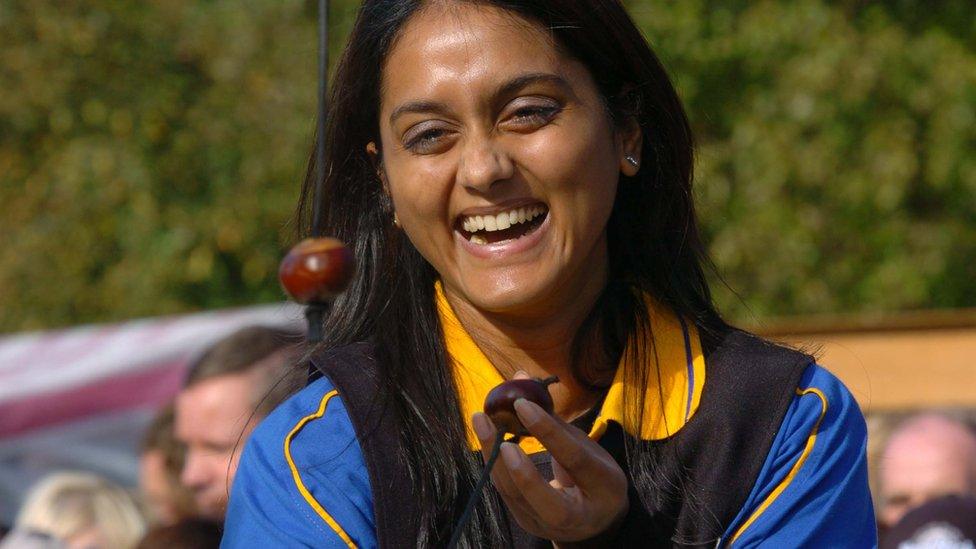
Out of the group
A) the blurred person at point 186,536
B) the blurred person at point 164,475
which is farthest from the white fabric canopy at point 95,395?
the blurred person at point 186,536

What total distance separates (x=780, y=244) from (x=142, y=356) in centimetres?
293

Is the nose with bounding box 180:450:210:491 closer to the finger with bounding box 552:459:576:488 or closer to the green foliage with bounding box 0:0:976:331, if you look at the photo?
the green foliage with bounding box 0:0:976:331

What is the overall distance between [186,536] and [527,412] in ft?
7.87

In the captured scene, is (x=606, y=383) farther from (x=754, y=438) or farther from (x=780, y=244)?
(x=780, y=244)

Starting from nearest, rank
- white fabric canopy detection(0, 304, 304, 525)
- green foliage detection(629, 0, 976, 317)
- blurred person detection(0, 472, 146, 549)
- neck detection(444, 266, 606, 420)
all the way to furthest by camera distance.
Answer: neck detection(444, 266, 606, 420) < blurred person detection(0, 472, 146, 549) < white fabric canopy detection(0, 304, 304, 525) < green foliage detection(629, 0, 976, 317)

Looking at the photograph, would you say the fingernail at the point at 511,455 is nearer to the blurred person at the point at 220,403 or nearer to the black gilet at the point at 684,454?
the black gilet at the point at 684,454

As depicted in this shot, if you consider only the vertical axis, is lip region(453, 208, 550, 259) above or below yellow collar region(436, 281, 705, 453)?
above

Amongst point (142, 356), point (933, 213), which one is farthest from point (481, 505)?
point (933, 213)

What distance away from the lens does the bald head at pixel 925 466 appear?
175 inches

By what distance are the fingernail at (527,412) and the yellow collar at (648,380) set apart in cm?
40

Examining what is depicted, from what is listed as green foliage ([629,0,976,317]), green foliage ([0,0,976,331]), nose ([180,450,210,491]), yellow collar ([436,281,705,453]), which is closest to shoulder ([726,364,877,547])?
yellow collar ([436,281,705,453])

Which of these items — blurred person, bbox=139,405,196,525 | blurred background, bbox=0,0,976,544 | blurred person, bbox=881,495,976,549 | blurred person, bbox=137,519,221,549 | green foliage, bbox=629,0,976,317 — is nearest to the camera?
blurred person, bbox=881,495,976,549

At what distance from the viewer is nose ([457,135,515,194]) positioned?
2236 millimetres

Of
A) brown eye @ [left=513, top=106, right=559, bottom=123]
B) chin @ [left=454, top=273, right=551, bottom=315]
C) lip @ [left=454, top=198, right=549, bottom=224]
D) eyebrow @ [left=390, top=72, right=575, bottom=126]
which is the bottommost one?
chin @ [left=454, top=273, right=551, bottom=315]
